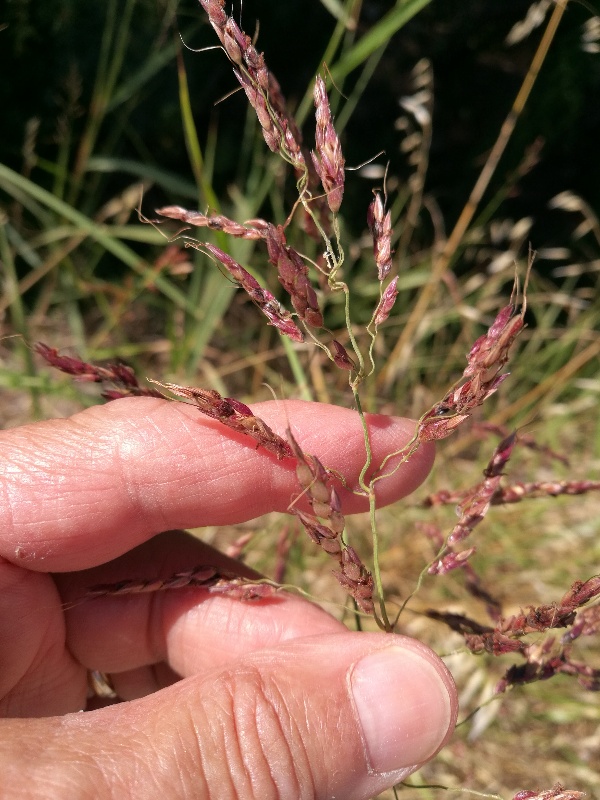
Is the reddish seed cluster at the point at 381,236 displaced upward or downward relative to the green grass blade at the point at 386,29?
downward

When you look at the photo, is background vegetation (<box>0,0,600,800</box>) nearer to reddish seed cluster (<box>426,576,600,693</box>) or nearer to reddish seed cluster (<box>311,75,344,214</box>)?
reddish seed cluster (<box>426,576,600,693</box>)

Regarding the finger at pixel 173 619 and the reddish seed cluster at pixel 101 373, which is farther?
the finger at pixel 173 619

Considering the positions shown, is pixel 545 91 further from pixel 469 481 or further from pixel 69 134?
pixel 69 134

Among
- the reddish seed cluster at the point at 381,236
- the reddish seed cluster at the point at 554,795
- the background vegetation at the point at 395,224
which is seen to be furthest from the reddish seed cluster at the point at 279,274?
the background vegetation at the point at 395,224

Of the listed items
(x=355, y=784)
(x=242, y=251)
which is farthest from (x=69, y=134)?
(x=355, y=784)

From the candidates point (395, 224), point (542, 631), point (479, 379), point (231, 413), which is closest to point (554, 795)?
point (542, 631)

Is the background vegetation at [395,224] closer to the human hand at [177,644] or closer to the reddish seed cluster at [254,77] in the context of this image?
the human hand at [177,644]

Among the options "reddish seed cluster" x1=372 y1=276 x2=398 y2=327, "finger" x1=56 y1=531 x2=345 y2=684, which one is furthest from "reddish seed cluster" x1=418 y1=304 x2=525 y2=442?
"finger" x1=56 y1=531 x2=345 y2=684
